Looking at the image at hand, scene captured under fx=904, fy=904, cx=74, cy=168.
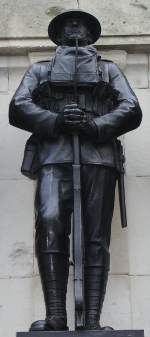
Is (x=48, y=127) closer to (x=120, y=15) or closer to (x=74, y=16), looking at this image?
(x=74, y=16)

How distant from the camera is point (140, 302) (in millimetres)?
5770

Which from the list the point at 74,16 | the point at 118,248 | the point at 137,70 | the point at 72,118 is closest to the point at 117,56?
the point at 137,70

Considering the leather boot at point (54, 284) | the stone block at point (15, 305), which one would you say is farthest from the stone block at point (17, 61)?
the leather boot at point (54, 284)

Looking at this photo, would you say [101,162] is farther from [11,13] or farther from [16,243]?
[11,13]

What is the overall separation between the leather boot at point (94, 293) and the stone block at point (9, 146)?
1316 mm

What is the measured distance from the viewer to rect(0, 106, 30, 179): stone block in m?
6.14

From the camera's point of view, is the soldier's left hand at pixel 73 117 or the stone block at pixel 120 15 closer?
the soldier's left hand at pixel 73 117

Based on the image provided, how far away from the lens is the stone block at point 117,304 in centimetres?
572

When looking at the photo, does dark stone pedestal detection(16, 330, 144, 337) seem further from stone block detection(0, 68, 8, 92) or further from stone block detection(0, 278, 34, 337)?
stone block detection(0, 68, 8, 92)

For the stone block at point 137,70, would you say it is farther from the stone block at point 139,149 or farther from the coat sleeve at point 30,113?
the coat sleeve at point 30,113

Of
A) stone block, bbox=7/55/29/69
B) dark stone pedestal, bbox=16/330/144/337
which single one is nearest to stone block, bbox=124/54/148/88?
stone block, bbox=7/55/29/69

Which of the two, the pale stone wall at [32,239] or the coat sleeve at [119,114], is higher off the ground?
the coat sleeve at [119,114]

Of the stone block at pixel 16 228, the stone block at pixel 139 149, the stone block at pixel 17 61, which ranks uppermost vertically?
the stone block at pixel 17 61

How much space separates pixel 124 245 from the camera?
5.93m
